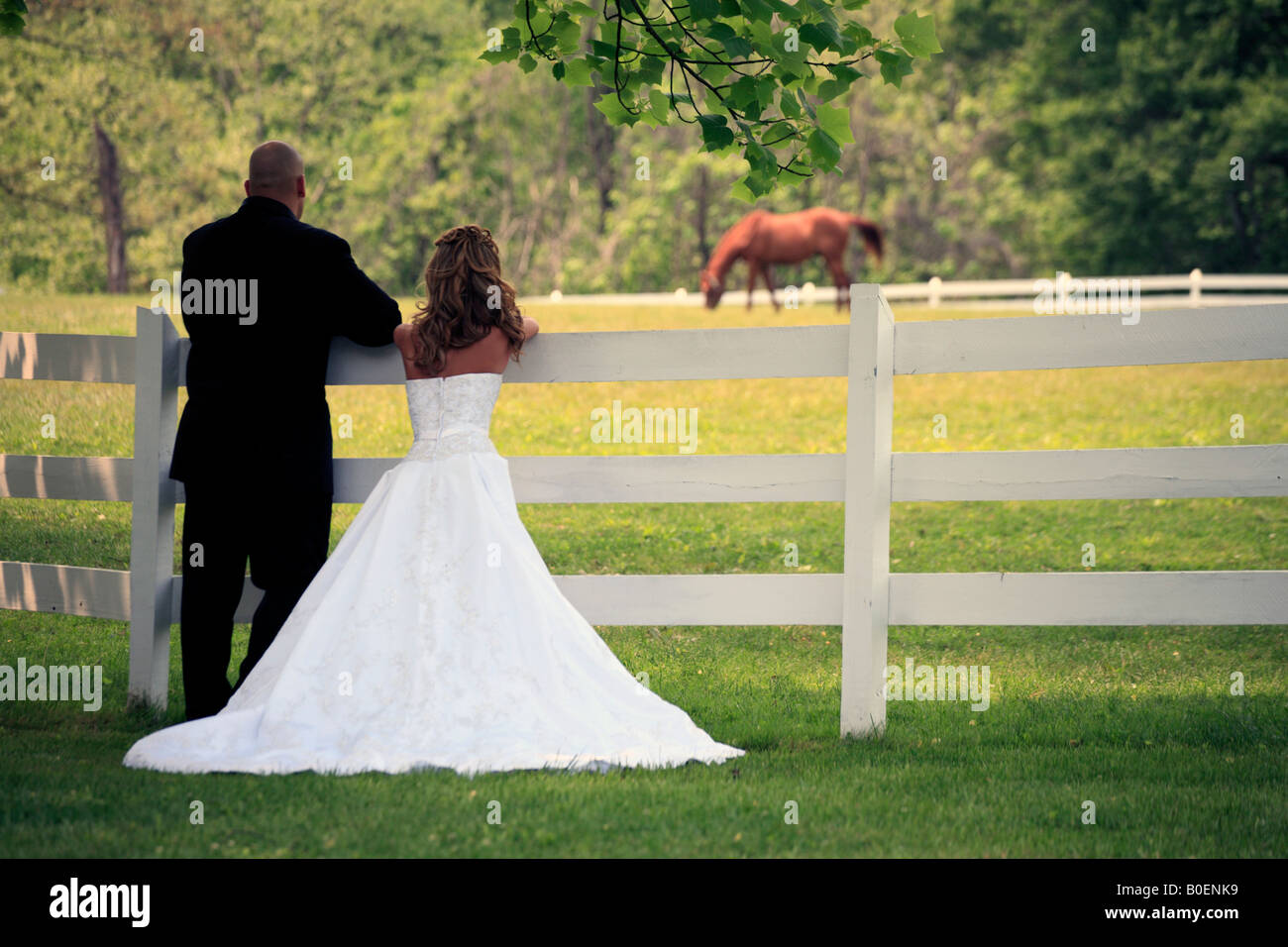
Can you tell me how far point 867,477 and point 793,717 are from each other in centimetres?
133

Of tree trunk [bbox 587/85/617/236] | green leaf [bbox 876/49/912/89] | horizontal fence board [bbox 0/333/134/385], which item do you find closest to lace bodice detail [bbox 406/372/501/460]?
horizontal fence board [bbox 0/333/134/385]

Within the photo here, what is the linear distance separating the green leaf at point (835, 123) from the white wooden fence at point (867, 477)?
121 centimetres

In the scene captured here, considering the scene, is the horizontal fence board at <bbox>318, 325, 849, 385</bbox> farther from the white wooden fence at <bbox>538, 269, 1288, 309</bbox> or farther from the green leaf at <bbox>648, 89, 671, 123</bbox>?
the white wooden fence at <bbox>538, 269, 1288, 309</bbox>

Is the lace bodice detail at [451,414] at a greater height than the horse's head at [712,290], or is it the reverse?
the horse's head at [712,290]

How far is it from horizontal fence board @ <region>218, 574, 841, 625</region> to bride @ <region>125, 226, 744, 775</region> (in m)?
0.38

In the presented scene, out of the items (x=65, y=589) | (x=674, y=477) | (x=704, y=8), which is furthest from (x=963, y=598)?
(x=65, y=589)

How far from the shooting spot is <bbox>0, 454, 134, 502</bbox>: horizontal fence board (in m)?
6.52

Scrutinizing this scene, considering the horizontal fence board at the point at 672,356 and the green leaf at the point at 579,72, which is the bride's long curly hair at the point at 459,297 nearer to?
the horizontal fence board at the point at 672,356

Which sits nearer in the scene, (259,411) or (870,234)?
(259,411)

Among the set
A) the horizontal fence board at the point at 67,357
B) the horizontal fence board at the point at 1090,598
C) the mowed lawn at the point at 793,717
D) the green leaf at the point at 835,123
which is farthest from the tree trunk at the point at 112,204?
the horizontal fence board at the point at 1090,598

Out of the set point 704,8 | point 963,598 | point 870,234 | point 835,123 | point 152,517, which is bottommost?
point 963,598

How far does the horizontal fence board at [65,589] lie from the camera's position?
6430 mm

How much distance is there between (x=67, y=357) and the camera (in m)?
6.71

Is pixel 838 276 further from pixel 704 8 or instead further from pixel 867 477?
pixel 867 477
